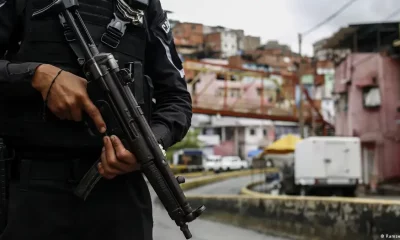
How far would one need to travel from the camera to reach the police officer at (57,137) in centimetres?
141

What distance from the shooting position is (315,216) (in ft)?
18.8

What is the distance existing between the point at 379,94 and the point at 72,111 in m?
23.3

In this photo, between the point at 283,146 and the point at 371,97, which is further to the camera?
the point at 371,97

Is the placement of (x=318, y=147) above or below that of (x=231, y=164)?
above

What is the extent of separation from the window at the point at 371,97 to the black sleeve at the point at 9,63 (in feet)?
75.8

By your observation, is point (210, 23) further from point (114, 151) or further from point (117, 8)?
point (114, 151)

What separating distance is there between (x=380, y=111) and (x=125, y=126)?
77.1 feet

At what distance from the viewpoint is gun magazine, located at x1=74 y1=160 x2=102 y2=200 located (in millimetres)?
1420

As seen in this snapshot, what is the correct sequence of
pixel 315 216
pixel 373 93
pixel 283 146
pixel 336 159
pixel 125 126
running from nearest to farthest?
pixel 125 126
pixel 315 216
pixel 336 159
pixel 283 146
pixel 373 93

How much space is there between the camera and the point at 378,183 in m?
21.8

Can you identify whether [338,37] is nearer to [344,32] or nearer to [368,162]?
[344,32]

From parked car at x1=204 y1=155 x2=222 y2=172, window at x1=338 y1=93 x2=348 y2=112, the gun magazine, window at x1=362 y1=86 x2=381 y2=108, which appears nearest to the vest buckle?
the gun magazine

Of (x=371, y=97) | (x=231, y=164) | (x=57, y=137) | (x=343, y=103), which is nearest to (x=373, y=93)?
(x=371, y=97)

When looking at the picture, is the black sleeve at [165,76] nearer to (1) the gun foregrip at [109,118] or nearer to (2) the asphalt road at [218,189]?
(1) the gun foregrip at [109,118]
